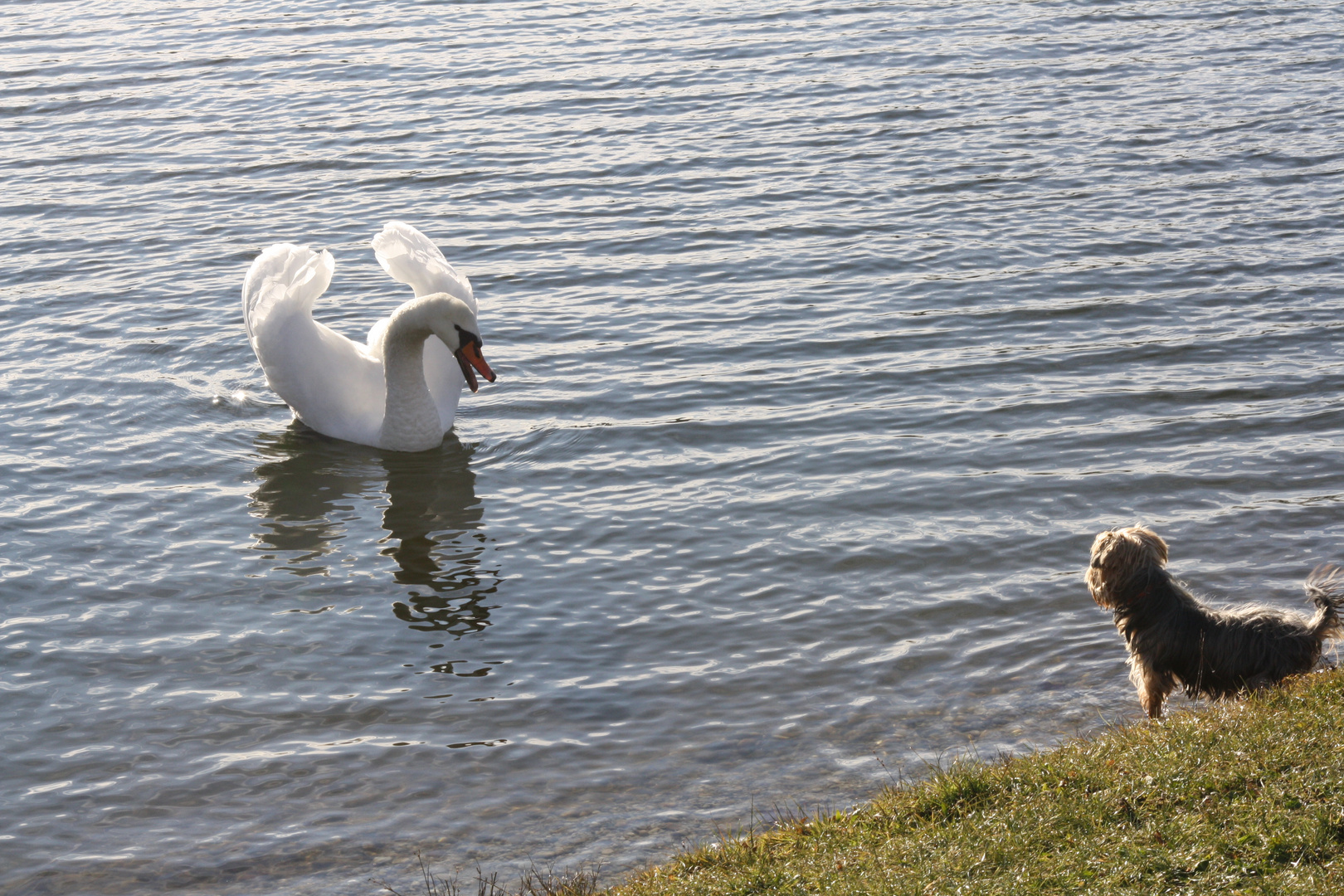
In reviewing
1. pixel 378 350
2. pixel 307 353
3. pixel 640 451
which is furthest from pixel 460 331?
pixel 640 451

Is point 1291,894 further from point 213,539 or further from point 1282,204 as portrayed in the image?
point 1282,204

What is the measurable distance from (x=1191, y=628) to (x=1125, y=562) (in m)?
0.44

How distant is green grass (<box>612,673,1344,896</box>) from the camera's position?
4375 millimetres

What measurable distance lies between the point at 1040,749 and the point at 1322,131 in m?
12.4

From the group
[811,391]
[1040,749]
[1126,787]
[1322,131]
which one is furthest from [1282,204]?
[1126,787]

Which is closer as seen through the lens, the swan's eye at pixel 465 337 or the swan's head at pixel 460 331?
the swan's head at pixel 460 331

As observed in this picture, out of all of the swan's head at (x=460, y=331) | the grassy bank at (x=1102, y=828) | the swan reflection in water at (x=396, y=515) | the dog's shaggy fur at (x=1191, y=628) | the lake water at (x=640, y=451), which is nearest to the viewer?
the grassy bank at (x=1102, y=828)

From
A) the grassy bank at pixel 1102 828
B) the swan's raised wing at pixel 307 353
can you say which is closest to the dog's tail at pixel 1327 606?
the grassy bank at pixel 1102 828

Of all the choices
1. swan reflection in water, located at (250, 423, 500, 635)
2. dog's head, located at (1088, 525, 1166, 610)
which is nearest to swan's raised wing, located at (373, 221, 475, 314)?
swan reflection in water, located at (250, 423, 500, 635)

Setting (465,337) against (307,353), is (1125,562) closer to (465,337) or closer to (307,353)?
(465,337)

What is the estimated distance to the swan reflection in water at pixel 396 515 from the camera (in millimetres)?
8273

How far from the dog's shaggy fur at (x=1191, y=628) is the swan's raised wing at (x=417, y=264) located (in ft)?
19.5

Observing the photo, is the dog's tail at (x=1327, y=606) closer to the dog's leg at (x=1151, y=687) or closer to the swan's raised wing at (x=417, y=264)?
the dog's leg at (x=1151, y=687)

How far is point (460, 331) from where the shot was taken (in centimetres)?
1002
